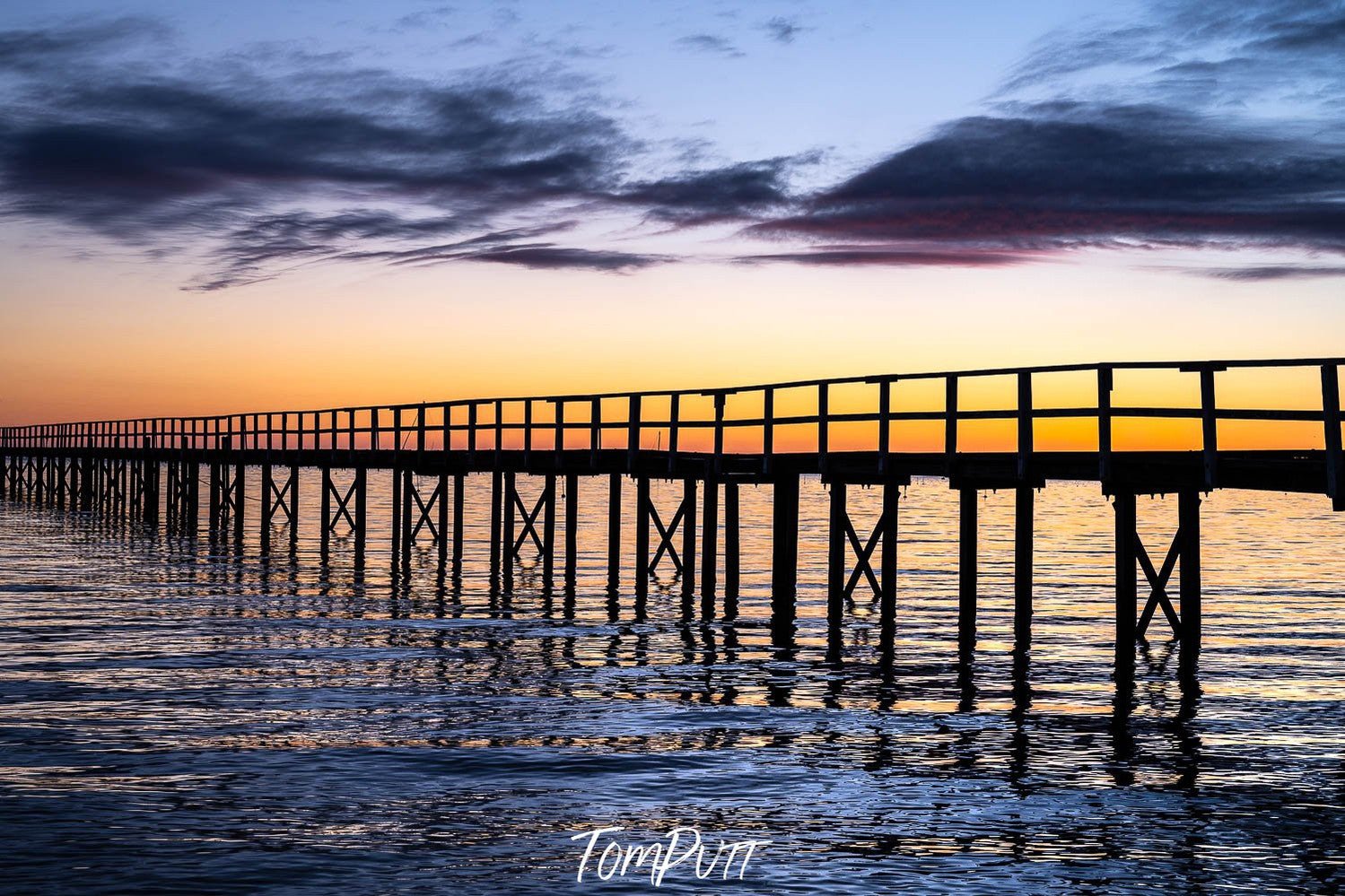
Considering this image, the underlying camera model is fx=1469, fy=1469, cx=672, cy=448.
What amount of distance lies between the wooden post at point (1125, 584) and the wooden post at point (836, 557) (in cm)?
410

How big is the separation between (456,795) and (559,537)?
37.8 metres

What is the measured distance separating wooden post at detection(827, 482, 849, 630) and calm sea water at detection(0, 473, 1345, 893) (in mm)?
515

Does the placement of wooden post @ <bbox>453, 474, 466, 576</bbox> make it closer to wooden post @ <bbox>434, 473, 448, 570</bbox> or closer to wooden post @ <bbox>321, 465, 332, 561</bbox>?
wooden post @ <bbox>434, 473, 448, 570</bbox>

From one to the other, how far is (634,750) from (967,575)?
9375mm

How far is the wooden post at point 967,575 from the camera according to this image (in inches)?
810

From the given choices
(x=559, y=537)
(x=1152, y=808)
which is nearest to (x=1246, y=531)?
(x=559, y=537)

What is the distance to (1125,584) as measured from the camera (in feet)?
62.2

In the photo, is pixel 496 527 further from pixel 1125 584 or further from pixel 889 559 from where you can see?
pixel 1125 584

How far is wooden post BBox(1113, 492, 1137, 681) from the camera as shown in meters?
18.4

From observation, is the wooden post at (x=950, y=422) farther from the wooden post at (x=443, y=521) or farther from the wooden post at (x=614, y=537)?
the wooden post at (x=443, y=521)

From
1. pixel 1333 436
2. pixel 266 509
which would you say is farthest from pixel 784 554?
pixel 266 509

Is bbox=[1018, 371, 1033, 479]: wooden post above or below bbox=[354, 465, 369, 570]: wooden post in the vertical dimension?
above

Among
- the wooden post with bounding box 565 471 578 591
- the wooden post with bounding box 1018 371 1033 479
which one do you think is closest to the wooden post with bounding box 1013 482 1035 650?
the wooden post with bounding box 1018 371 1033 479

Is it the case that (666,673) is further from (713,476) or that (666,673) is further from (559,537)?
(559,537)
